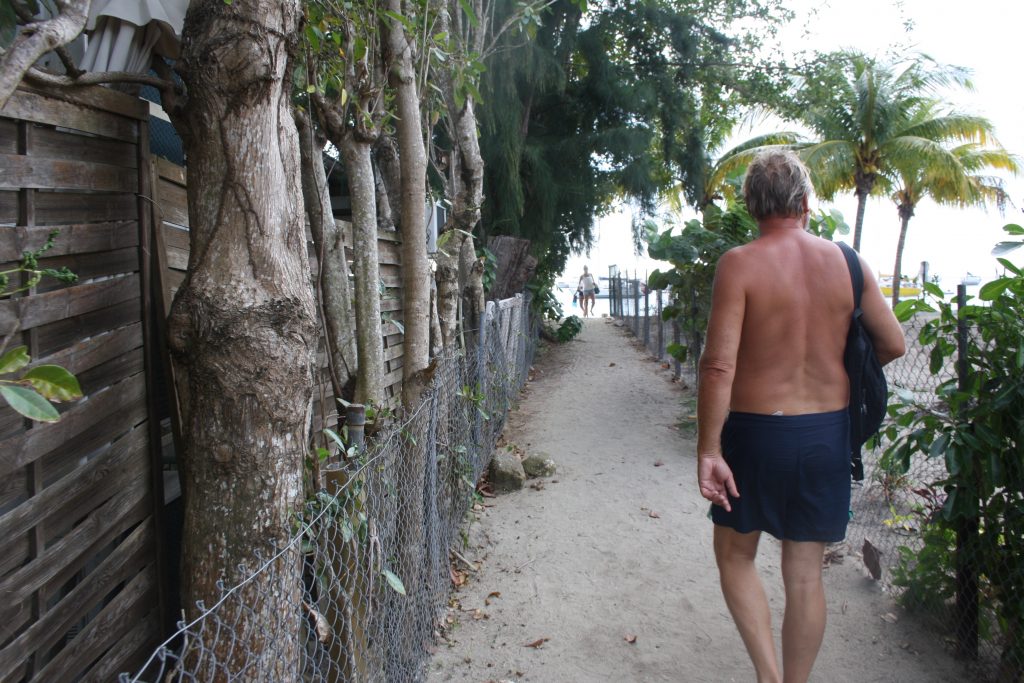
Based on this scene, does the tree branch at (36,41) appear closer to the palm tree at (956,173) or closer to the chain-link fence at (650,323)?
the chain-link fence at (650,323)

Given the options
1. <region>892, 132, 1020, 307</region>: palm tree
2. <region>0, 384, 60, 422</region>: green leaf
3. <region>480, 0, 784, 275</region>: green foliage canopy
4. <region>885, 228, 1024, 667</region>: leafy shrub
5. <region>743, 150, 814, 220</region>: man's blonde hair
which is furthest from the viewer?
<region>892, 132, 1020, 307</region>: palm tree

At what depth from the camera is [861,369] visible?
9.03ft

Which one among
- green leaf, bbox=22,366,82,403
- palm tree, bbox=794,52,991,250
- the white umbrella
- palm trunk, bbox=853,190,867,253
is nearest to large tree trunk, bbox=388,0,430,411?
the white umbrella

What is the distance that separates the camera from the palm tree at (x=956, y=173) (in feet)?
67.4

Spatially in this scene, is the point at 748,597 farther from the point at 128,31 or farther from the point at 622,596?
the point at 128,31

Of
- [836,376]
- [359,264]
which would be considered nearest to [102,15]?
[359,264]

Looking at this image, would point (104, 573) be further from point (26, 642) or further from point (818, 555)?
point (818, 555)

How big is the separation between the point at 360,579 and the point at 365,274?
1451 mm

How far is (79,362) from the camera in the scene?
2105 mm

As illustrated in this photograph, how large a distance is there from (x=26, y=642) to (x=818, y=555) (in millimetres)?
2442

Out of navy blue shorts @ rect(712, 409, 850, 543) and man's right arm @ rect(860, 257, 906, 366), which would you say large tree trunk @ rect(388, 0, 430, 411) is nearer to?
navy blue shorts @ rect(712, 409, 850, 543)

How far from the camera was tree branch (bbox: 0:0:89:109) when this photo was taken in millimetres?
1778

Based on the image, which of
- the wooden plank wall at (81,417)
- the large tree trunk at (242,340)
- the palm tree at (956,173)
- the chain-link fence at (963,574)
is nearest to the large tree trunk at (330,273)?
the wooden plank wall at (81,417)

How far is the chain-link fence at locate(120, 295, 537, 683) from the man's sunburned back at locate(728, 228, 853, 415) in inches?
54.0
